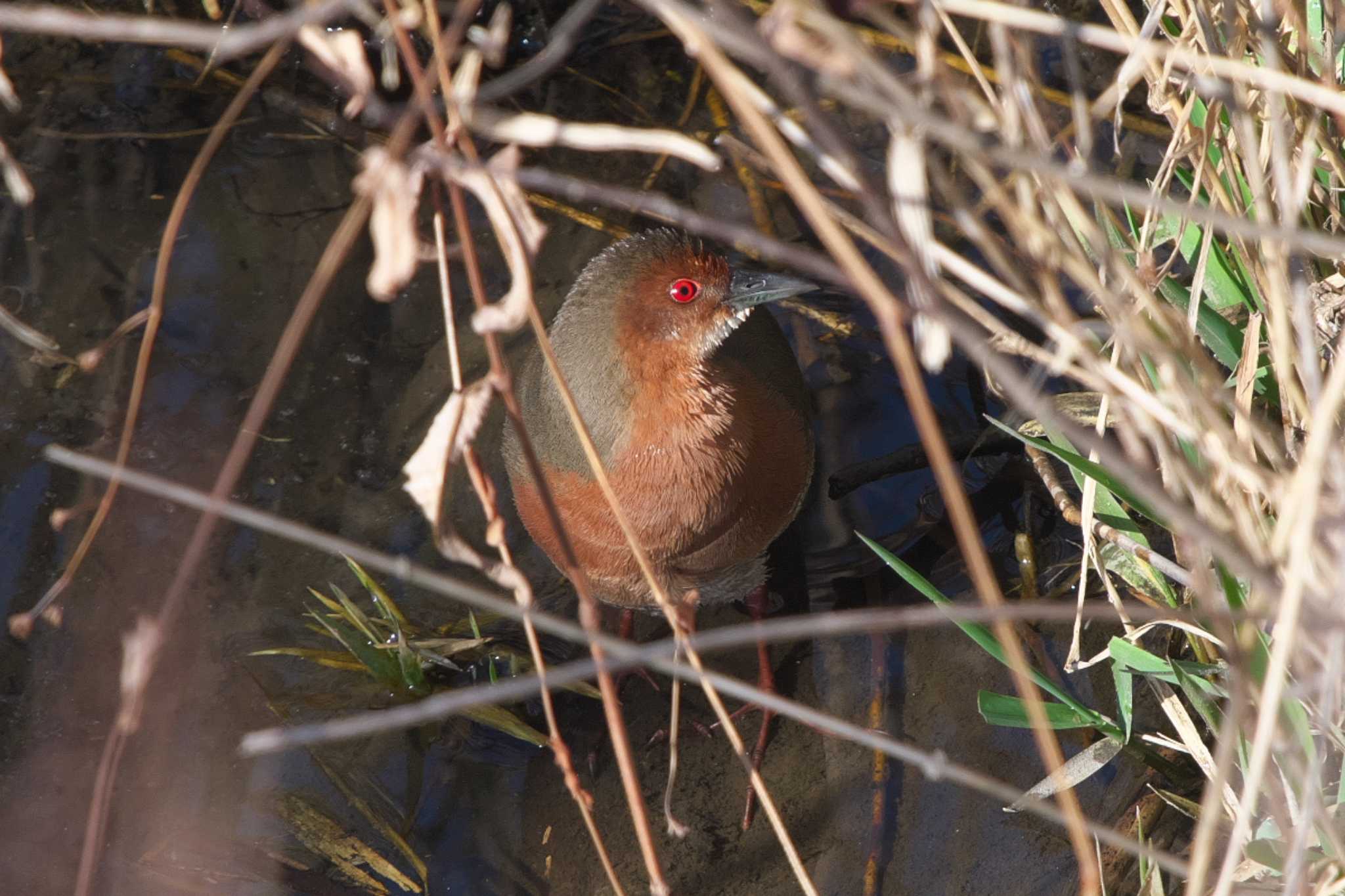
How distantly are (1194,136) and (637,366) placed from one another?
48.2 inches

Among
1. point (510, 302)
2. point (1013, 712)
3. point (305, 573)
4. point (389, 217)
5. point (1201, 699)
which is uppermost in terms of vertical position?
point (389, 217)

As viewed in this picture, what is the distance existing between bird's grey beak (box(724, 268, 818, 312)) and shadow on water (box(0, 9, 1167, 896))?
86 centimetres

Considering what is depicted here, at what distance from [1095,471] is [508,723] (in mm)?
1509

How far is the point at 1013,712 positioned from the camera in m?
2.36

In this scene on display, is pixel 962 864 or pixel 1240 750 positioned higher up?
pixel 1240 750

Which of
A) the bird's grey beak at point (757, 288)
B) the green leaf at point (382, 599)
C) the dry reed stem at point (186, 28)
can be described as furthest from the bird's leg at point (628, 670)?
the dry reed stem at point (186, 28)

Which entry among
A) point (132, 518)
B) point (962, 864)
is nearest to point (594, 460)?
point (962, 864)

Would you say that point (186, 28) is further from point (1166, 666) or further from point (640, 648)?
point (1166, 666)

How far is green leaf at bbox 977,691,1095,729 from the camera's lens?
7.70 feet

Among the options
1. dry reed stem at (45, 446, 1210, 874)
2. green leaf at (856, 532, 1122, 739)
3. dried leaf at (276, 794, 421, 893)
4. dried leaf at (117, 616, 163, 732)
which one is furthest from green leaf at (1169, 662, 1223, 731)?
dried leaf at (117, 616, 163, 732)

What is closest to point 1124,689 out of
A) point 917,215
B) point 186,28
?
point 917,215

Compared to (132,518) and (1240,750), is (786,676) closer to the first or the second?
(1240,750)

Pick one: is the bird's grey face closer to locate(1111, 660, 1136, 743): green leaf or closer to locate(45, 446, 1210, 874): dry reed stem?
locate(1111, 660, 1136, 743): green leaf

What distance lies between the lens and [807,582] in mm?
3484
